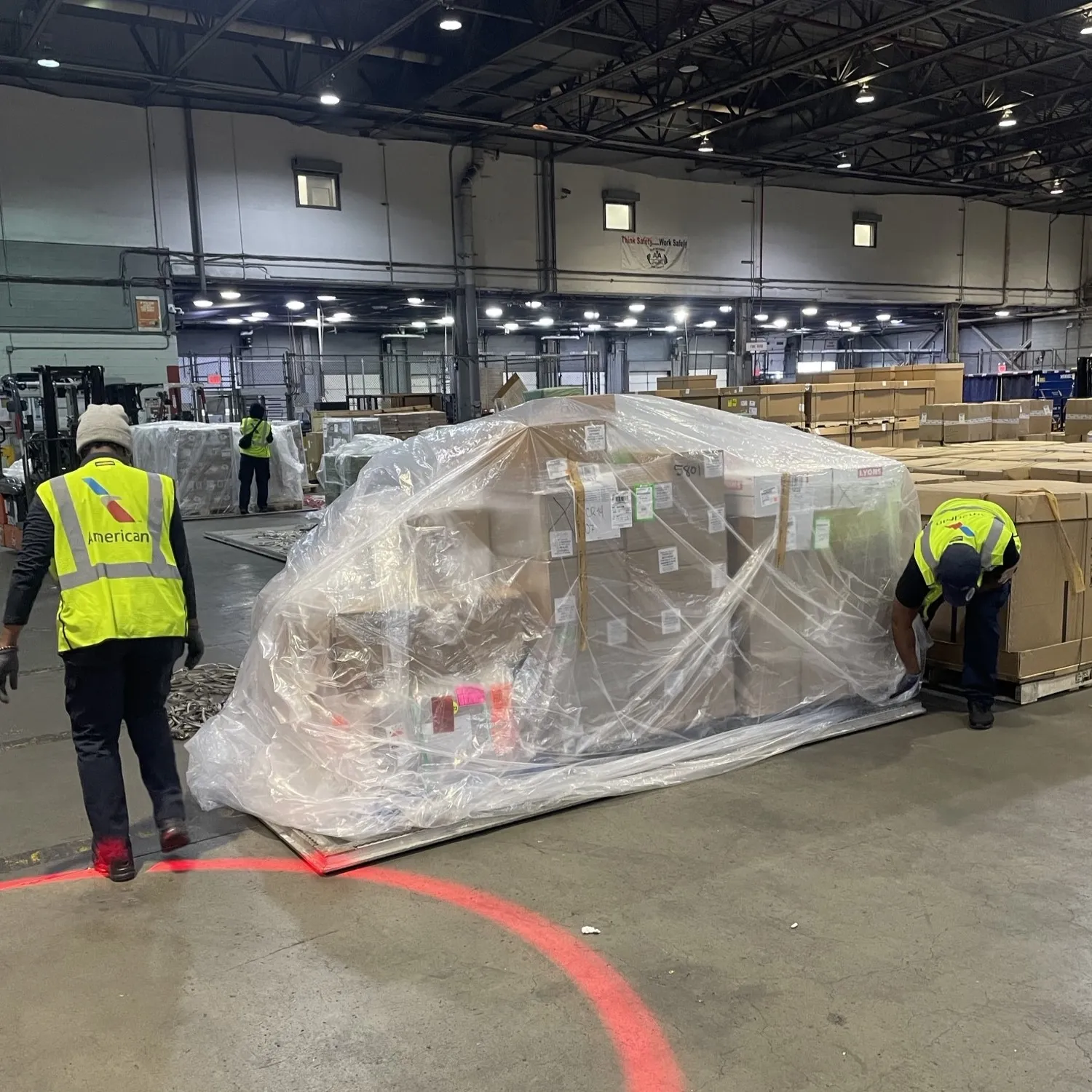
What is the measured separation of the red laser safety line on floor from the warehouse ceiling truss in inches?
402

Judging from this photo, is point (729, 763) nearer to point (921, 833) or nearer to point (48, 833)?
point (921, 833)

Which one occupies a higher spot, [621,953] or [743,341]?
[743,341]

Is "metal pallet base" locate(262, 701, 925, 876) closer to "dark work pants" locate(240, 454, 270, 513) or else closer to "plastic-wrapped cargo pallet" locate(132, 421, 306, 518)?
"plastic-wrapped cargo pallet" locate(132, 421, 306, 518)

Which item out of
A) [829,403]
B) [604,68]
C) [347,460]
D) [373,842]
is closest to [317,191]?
[604,68]

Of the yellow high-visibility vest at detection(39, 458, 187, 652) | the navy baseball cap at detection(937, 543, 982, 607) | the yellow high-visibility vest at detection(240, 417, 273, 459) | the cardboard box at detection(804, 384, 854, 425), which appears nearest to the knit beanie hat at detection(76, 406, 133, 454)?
the yellow high-visibility vest at detection(39, 458, 187, 652)

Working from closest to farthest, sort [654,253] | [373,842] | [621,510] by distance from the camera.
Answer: [373,842]
[621,510]
[654,253]

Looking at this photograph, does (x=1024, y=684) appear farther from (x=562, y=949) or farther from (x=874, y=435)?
(x=874, y=435)

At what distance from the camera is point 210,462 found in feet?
48.7

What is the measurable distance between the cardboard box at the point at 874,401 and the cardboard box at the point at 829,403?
100 mm

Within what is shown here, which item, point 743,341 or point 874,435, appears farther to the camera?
point 743,341

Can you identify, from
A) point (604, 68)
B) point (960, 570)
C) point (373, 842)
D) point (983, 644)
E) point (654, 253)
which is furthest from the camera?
point (654, 253)

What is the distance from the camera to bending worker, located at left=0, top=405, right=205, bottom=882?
3.26 metres

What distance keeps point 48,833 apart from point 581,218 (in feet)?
54.7

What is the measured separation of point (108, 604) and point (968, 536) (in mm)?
3760
